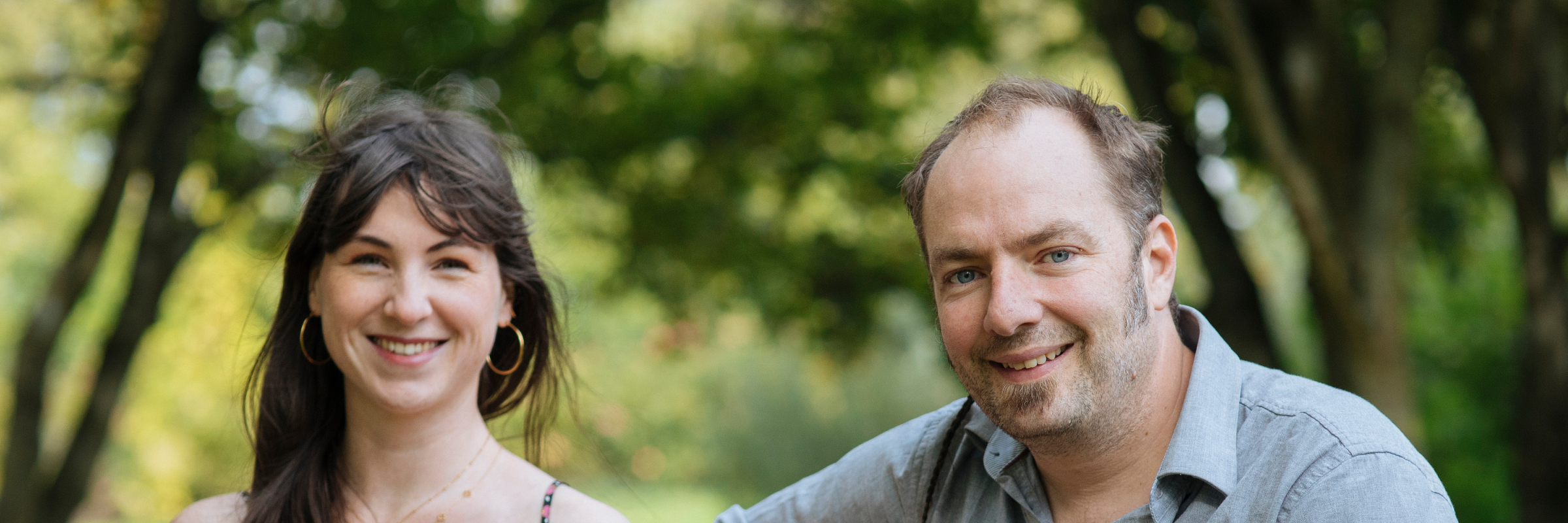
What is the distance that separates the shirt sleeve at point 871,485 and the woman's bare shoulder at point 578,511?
33 cm

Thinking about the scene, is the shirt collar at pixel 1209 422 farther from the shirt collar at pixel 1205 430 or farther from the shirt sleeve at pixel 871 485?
the shirt sleeve at pixel 871 485

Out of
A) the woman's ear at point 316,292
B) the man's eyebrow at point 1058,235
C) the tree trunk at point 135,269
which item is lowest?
the man's eyebrow at point 1058,235

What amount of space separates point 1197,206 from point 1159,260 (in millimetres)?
3696

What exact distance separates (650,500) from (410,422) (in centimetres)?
1527

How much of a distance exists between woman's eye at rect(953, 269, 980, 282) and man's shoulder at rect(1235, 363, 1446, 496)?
1.61 feet

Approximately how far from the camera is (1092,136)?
2008 millimetres

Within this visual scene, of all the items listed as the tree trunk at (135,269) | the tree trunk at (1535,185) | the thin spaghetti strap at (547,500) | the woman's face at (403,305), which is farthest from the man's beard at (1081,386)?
the tree trunk at (135,269)

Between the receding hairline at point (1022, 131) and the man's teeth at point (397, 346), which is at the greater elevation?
the receding hairline at point (1022, 131)

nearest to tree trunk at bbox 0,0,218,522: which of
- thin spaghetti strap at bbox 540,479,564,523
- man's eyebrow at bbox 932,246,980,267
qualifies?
thin spaghetti strap at bbox 540,479,564,523

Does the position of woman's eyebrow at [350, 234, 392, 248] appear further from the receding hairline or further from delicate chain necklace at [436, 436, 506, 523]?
the receding hairline

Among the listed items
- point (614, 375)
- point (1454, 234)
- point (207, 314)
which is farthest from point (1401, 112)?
point (614, 375)

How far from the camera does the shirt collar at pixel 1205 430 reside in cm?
188

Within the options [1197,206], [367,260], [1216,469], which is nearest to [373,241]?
[367,260]

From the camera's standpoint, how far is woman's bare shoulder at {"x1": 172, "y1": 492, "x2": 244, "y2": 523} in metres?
2.39
